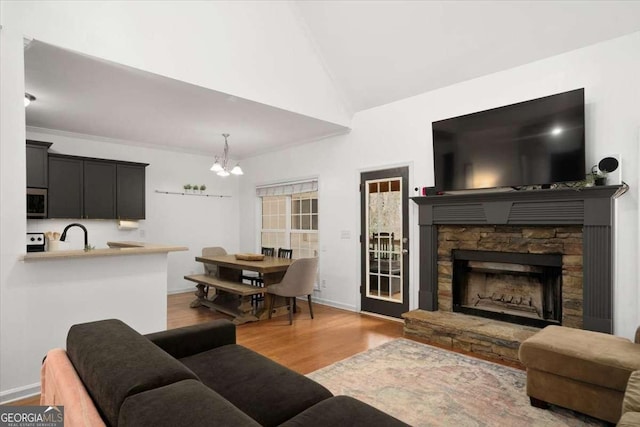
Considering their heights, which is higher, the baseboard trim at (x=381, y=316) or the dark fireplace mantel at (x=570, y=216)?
the dark fireplace mantel at (x=570, y=216)

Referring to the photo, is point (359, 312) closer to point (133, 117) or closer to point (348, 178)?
point (348, 178)

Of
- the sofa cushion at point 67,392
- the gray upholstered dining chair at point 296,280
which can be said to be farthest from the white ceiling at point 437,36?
the sofa cushion at point 67,392

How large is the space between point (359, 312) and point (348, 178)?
196cm

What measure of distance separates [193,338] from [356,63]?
151 inches

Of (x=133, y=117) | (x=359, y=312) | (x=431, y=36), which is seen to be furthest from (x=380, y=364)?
(x=133, y=117)

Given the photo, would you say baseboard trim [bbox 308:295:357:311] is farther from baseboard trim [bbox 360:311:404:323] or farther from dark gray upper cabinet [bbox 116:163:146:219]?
dark gray upper cabinet [bbox 116:163:146:219]

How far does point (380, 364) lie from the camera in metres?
3.23

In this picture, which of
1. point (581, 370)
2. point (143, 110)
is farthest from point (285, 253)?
point (581, 370)

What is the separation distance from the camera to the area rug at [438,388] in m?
2.33

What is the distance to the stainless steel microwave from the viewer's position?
4879mm

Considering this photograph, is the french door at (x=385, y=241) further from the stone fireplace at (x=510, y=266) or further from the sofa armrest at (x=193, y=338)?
the sofa armrest at (x=193, y=338)

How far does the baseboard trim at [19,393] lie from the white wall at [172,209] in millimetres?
3431

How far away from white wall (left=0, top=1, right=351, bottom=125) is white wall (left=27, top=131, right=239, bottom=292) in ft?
10.7

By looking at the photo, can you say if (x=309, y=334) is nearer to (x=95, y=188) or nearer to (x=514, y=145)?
(x=514, y=145)
